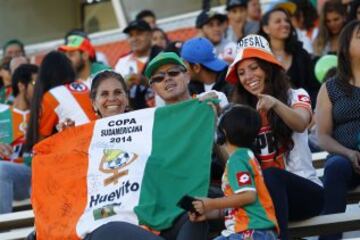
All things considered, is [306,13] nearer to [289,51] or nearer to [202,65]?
[289,51]

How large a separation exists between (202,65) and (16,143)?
5.67ft

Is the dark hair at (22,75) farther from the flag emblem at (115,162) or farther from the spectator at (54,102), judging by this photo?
the flag emblem at (115,162)

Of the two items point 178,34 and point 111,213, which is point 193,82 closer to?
point 111,213

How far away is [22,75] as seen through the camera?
954 cm

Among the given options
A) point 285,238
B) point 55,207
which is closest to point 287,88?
point 285,238

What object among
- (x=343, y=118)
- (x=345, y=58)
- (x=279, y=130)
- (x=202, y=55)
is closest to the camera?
(x=279, y=130)

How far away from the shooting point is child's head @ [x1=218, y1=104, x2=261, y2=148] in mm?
5828

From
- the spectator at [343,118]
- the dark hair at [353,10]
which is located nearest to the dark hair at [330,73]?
the spectator at [343,118]

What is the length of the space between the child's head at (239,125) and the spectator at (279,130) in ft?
0.90

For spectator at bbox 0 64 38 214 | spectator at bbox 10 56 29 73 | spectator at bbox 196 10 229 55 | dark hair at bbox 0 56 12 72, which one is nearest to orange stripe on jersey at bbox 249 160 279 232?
spectator at bbox 0 64 38 214

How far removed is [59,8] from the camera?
53.0 ft

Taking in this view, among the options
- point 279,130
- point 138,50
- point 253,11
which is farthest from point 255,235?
point 253,11

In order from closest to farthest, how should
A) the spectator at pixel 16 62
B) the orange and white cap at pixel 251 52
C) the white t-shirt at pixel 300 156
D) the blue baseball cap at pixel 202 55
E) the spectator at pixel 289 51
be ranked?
1. the white t-shirt at pixel 300 156
2. the orange and white cap at pixel 251 52
3. the blue baseball cap at pixel 202 55
4. the spectator at pixel 289 51
5. the spectator at pixel 16 62

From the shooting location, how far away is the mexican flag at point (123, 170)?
242 inches
